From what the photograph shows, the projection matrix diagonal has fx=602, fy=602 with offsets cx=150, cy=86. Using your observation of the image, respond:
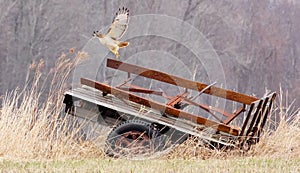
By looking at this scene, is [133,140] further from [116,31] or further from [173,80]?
[116,31]

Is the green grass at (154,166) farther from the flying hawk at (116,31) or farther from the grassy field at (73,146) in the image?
the flying hawk at (116,31)

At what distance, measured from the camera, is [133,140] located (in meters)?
5.89

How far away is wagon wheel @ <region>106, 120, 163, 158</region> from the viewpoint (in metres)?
5.82

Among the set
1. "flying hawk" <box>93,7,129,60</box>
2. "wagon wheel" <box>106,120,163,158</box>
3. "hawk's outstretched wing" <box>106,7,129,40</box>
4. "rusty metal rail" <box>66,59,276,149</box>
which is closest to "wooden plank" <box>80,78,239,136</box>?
"rusty metal rail" <box>66,59,276,149</box>

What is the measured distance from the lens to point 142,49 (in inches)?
868

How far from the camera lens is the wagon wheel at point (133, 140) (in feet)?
19.1

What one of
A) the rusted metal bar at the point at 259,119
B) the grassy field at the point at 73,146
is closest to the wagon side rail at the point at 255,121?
the rusted metal bar at the point at 259,119

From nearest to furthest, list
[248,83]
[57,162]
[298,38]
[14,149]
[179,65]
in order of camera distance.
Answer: [57,162]
[14,149]
[179,65]
[248,83]
[298,38]

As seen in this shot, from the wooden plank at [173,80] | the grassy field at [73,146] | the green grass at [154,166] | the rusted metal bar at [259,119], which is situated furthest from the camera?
the wooden plank at [173,80]

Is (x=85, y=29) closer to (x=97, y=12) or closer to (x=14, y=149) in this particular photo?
(x=97, y=12)

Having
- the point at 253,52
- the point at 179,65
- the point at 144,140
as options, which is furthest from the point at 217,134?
the point at 253,52

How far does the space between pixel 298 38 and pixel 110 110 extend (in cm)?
2044

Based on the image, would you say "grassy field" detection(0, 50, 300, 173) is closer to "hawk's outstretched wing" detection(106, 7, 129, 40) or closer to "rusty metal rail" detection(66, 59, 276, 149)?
"rusty metal rail" detection(66, 59, 276, 149)

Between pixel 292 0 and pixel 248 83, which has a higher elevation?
pixel 292 0
